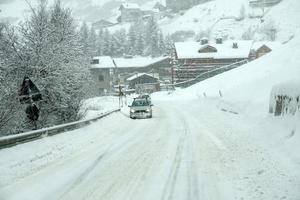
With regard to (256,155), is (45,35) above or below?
above

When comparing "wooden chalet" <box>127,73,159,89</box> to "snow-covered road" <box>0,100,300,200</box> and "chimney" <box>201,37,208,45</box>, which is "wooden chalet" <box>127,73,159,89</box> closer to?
"chimney" <box>201,37,208,45</box>

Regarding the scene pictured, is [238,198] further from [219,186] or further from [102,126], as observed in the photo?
[102,126]

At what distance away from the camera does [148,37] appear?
133 m

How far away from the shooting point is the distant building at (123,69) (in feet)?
317

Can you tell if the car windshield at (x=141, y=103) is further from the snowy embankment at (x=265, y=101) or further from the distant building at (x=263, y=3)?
the distant building at (x=263, y=3)

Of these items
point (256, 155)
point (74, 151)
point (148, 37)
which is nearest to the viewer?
point (256, 155)

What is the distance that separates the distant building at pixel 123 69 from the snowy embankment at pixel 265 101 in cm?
3897

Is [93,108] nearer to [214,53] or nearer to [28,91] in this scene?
[28,91]

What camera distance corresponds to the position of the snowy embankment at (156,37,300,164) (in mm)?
13414

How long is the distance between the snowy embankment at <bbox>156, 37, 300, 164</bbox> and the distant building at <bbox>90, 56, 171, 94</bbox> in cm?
3897

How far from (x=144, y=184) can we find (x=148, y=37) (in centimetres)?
12590

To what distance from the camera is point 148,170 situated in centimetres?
1072

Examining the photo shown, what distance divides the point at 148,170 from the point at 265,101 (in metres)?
14.9

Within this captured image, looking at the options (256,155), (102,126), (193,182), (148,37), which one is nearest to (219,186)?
(193,182)
